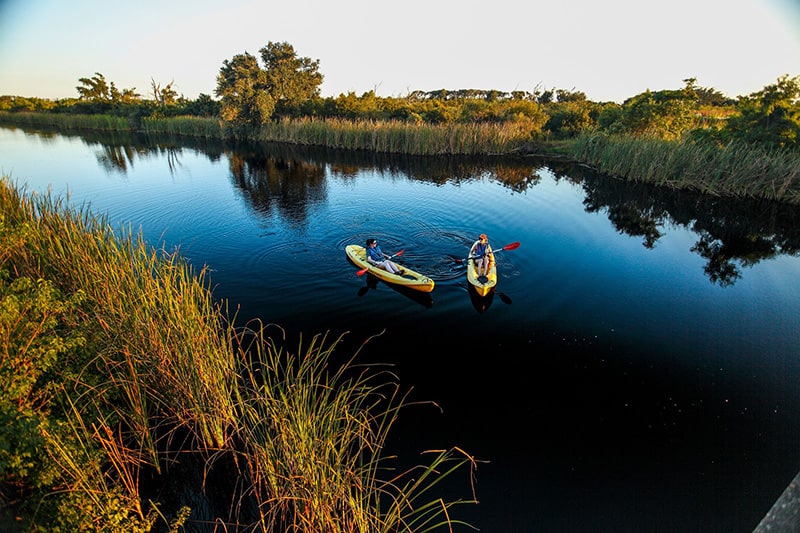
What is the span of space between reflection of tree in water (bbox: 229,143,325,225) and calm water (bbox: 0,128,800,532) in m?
0.23

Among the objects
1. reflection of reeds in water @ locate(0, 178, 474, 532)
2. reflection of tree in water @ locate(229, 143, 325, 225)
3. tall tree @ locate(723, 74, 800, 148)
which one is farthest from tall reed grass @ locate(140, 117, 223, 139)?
tall tree @ locate(723, 74, 800, 148)

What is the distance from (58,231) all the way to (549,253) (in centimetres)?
1314

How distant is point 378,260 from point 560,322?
17.0 feet

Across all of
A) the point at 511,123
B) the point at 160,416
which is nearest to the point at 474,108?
the point at 511,123

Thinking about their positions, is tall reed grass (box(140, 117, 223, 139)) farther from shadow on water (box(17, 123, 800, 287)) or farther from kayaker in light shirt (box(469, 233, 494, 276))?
kayaker in light shirt (box(469, 233, 494, 276))

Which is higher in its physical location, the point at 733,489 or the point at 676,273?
the point at 676,273

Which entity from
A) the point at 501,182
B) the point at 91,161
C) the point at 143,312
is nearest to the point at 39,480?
the point at 143,312

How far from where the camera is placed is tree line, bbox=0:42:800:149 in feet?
60.2

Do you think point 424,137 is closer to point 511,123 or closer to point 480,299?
point 511,123

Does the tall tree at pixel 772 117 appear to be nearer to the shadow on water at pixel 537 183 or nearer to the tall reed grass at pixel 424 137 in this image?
the shadow on water at pixel 537 183

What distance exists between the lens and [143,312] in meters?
4.89

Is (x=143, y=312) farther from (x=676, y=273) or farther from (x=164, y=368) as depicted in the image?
(x=676, y=273)

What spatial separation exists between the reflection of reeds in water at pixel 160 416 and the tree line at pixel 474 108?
24.5 m

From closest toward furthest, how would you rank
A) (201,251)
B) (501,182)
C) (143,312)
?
(143,312)
(201,251)
(501,182)
